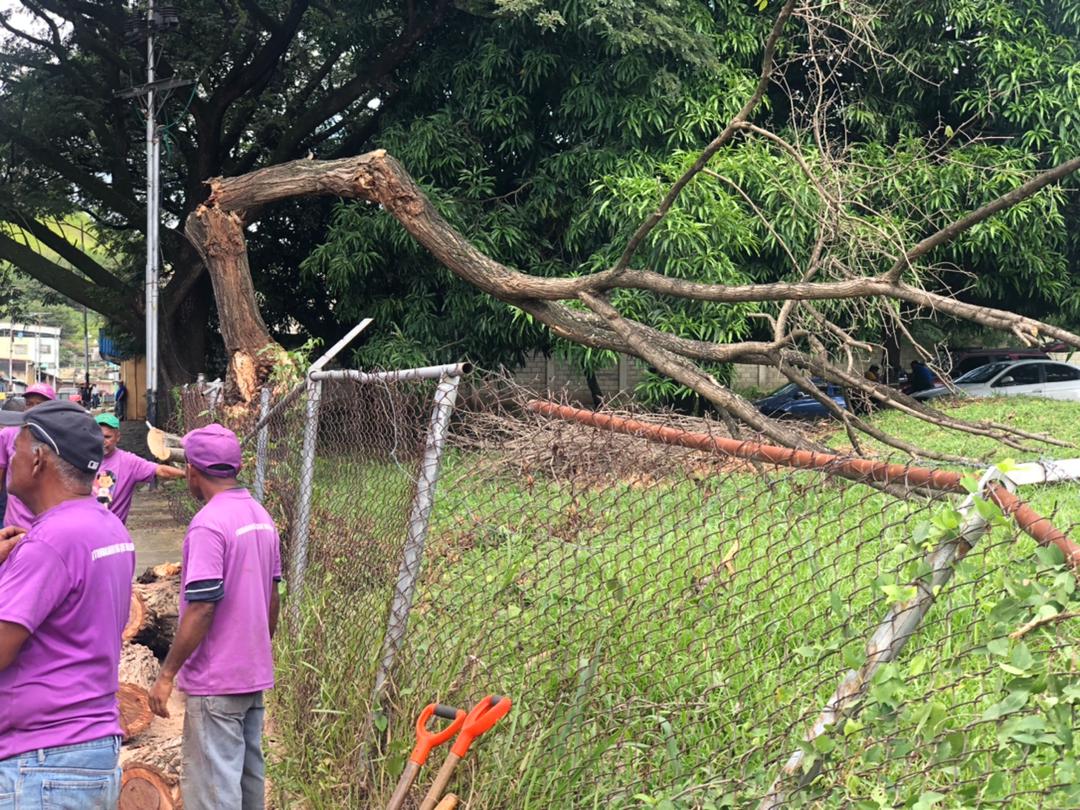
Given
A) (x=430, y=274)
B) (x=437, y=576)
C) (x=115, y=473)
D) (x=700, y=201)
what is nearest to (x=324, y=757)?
(x=437, y=576)

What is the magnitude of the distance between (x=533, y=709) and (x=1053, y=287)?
15.1m

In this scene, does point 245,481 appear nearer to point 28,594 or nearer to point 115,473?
point 115,473

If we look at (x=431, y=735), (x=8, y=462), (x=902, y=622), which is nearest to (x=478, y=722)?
(x=431, y=735)

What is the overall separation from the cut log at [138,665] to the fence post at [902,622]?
3.87 meters

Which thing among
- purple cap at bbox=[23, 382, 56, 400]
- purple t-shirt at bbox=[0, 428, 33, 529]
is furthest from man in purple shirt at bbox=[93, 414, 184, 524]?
purple cap at bbox=[23, 382, 56, 400]

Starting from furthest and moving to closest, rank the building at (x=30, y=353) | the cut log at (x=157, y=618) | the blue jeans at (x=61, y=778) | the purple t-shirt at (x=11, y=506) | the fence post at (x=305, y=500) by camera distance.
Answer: the building at (x=30, y=353) < the cut log at (x=157, y=618) < the purple t-shirt at (x=11, y=506) < the fence post at (x=305, y=500) < the blue jeans at (x=61, y=778)

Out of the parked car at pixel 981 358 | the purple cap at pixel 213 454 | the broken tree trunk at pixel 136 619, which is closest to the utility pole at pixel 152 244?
the broken tree trunk at pixel 136 619

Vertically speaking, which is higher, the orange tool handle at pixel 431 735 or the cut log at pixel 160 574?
the orange tool handle at pixel 431 735

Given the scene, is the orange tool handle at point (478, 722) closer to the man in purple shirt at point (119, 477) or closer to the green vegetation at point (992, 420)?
the man in purple shirt at point (119, 477)

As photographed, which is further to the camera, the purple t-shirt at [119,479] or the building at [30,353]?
the building at [30,353]

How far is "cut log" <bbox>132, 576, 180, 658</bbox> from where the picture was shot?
5742 millimetres

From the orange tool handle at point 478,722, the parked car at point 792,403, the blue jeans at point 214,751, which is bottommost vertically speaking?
the parked car at point 792,403

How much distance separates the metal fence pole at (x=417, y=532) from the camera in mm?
3299

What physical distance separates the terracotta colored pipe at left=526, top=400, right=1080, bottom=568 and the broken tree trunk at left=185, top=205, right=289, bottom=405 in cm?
633
